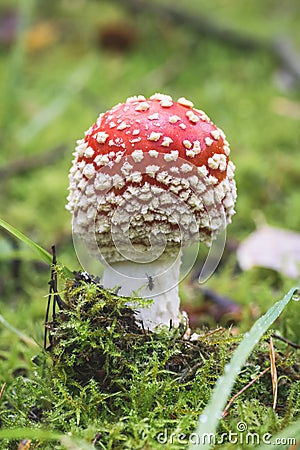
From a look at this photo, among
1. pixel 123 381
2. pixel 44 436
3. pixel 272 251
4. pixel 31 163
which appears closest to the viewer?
pixel 44 436

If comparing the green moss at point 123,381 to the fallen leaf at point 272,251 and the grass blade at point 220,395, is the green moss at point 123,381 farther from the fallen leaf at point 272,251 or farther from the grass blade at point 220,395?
the fallen leaf at point 272,251

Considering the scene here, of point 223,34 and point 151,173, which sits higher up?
point 223,34

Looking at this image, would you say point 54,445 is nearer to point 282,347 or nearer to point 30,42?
point 282,347

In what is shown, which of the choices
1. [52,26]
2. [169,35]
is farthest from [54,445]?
[52,26]

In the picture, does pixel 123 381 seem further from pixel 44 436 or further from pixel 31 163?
pixel 31 163

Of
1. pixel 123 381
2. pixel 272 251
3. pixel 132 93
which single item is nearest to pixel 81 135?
pixel 132 93

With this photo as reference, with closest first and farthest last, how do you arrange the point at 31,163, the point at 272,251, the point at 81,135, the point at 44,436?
1. the point at 44,436
2. the point at 272,251
3. the point at 31,163
4. the point at 81,135

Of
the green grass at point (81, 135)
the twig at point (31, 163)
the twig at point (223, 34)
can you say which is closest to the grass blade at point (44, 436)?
the green grass at point (81, 135)

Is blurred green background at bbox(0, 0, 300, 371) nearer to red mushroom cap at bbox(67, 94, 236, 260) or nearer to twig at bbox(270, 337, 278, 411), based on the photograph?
twig at bbox(270, 337, 278, 411)
